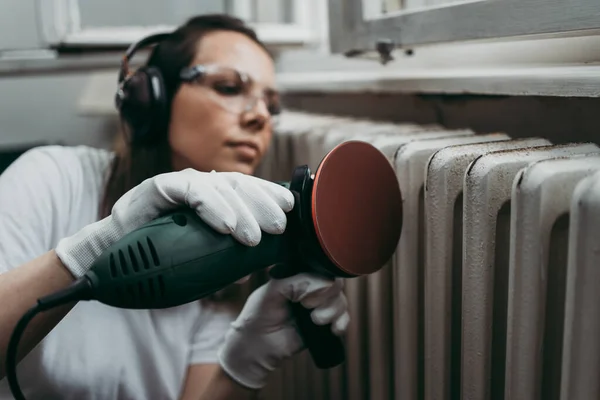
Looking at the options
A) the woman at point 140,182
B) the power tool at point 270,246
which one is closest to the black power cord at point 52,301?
the power tool at point 270,246

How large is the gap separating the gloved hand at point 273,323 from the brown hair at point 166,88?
0.27 meters

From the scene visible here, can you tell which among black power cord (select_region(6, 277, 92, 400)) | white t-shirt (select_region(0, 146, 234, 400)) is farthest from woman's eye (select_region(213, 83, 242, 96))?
black power cord (select_region(6, 277, 92, 400))

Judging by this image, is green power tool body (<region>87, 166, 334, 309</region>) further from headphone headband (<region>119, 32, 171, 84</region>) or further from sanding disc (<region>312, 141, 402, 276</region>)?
headphone headband (<region>119, 32, 171, 84</region>)

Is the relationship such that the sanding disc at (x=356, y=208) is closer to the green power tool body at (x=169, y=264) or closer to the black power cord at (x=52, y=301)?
the green power tool body at (x=169, y=264)

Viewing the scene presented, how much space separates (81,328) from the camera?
2.76 feet

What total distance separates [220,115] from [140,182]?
19 centimetres

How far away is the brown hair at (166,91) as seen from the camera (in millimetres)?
925

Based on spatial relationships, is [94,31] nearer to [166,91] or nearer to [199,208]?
[166,91]

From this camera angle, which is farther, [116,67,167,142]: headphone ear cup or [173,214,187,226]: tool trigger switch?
[116,67,167,142]: headphone ear cup

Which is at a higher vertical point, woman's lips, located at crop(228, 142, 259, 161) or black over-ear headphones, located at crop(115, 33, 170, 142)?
black over-ear headphones, located at crop(115, 33, 170, 142)

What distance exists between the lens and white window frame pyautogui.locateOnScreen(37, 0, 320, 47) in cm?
127

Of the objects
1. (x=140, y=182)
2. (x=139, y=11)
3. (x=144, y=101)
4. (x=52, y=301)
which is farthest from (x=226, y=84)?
(x=139, y=11)

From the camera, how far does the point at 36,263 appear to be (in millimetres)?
641

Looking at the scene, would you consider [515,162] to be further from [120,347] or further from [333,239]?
[120,347]
